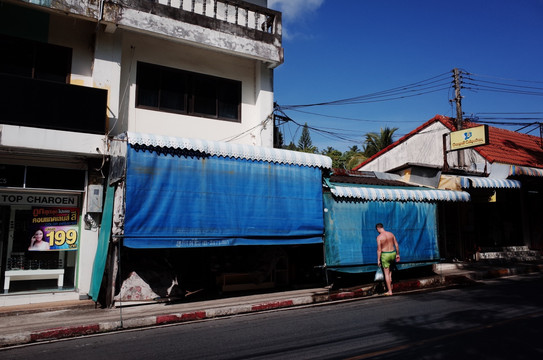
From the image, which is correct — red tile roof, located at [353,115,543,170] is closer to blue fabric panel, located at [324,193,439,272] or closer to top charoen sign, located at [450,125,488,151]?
top charoen sign, located at [450,125,488,151]

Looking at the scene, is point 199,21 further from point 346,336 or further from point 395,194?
point 346,336

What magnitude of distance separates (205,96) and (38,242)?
19.1ft

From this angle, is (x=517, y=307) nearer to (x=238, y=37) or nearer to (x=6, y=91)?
(x=238, y=37)

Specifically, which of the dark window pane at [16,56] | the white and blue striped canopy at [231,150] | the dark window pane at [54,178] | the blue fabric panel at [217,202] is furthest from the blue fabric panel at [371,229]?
the dark window pane at [16,56]

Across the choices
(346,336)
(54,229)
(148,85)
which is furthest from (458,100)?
(54,229)

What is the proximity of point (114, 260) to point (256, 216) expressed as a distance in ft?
10.7

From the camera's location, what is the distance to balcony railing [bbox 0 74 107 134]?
8.27 m

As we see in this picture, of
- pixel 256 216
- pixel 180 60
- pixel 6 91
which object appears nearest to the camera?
pixel 6 91

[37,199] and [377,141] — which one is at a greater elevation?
[377,141]

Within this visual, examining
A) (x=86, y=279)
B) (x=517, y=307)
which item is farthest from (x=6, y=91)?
(x=517, y=307)

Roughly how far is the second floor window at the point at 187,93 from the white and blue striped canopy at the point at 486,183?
7967mm

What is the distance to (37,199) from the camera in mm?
9250

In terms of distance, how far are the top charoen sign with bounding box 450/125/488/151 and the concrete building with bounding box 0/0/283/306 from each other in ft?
30.8

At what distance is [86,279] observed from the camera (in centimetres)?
924
